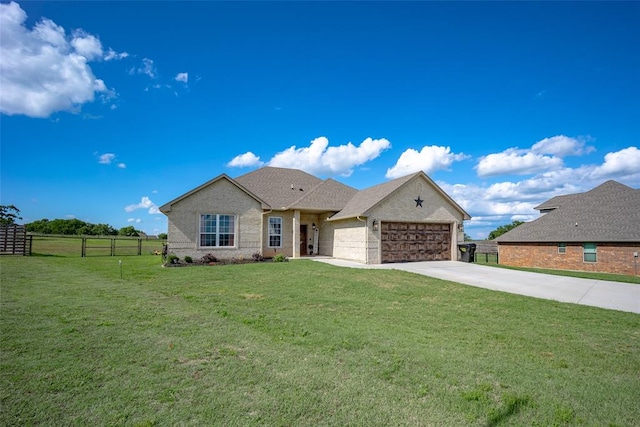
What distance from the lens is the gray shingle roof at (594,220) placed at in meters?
19.6

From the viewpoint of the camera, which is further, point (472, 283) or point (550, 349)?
point (472, 283)

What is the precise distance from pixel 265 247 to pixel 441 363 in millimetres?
16926

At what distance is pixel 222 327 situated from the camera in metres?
6.25

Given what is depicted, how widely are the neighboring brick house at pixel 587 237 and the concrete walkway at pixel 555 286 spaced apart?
8.49 meters

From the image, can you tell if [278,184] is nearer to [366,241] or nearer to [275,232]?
[275,232]

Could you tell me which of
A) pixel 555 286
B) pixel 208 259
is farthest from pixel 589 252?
pixel 208 259

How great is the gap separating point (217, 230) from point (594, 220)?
23.4m

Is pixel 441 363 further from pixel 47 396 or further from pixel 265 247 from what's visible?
pixel 265 247

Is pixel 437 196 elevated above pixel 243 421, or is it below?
above

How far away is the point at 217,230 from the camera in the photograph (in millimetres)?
19016

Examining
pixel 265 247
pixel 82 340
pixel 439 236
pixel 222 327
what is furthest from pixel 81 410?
pixel 439 236

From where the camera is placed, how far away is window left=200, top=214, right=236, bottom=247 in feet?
61.3

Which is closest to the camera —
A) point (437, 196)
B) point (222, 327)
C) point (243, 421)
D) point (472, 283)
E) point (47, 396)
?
point (243, 421)

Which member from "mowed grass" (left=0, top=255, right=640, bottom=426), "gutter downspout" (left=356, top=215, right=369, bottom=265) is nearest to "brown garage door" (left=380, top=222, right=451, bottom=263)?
"gutter downspout" (left=356, top=215, right=369, bottom=265)
